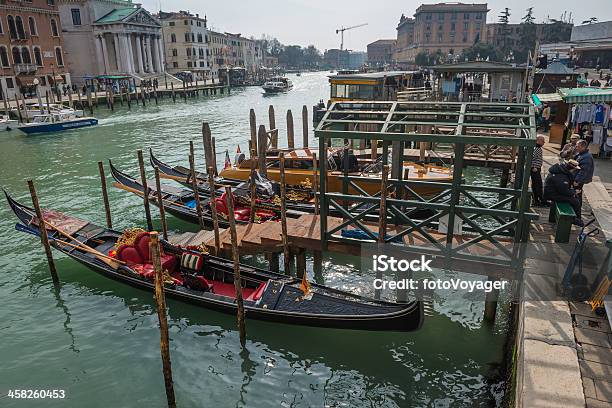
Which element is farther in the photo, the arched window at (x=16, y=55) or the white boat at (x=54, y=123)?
the arched window at (x=16, y=55)

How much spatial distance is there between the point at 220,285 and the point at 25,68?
4531 centimetres

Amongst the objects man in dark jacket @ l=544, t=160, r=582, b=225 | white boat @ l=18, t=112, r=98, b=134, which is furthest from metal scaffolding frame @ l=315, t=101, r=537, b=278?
white boat @ l=18, t=112, r=98, b=134

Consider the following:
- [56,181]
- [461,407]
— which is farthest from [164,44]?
[461,407]

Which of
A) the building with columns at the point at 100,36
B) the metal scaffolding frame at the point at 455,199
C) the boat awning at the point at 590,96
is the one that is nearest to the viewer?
the metal scaffolding frame at the point at 455,199

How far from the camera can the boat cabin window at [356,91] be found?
2698 cm

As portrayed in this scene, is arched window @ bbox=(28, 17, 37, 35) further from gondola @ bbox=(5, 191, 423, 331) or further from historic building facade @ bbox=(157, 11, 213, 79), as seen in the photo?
gondola @ bbox=(5, 191, 423, 331)

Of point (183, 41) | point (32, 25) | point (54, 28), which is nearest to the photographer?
point (32, 25)

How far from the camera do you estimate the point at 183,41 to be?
261 feet

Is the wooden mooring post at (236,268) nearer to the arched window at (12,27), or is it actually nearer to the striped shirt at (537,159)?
the striped shirt at (537,159)

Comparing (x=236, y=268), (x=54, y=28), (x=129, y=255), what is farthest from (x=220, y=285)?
(x=54, y=28)

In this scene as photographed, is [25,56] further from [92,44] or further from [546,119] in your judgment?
[546,119]

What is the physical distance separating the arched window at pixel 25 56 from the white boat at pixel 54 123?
15.9 m

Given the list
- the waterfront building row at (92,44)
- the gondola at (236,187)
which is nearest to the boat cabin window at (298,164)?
the gondola at (236,187)

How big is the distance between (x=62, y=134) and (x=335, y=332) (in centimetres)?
3045
